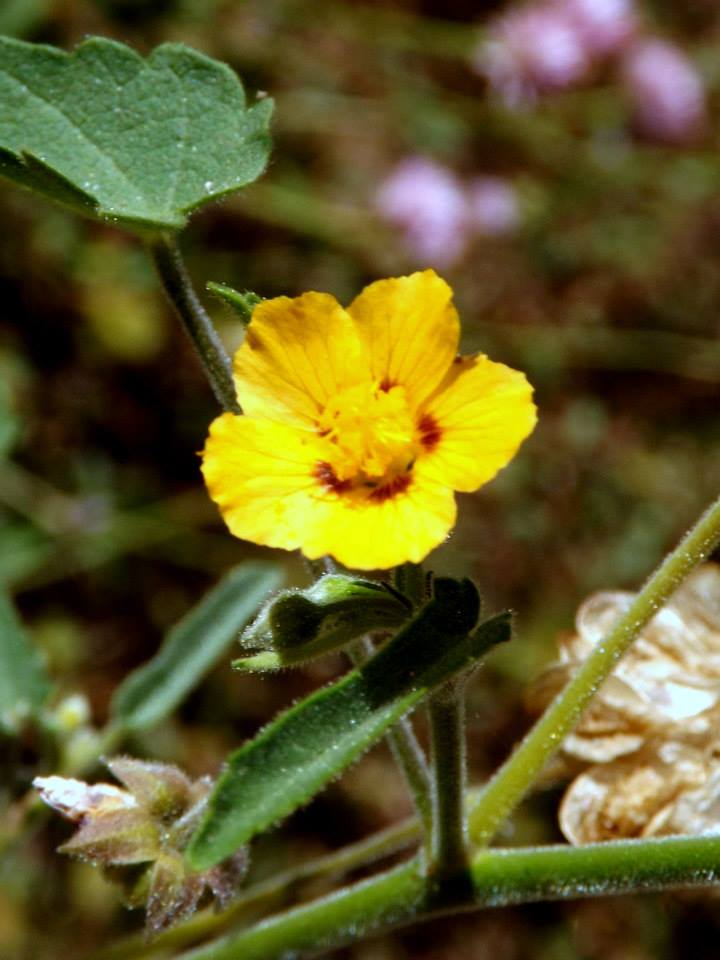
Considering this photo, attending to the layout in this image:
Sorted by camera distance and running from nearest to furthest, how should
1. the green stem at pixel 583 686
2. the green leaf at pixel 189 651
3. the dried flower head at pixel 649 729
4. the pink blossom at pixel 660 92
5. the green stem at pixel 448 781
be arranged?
the green stem at pixel 448 781 < the green stem at pixel 583 686 < the dried flower head at pixel 649 729 < the green leaf at pixel 189 651 < the pink blossom at pixel 660 92

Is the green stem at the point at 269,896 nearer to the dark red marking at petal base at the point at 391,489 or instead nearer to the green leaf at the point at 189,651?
the green leaf at the point at 189,651

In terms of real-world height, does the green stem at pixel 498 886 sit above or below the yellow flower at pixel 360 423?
below

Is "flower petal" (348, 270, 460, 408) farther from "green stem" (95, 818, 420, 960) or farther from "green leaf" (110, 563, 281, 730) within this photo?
"green leaf" (110, 563, 281, 730)

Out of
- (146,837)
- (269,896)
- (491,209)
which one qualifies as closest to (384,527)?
(146,837)

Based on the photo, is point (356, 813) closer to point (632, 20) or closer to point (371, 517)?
point (371, 517)

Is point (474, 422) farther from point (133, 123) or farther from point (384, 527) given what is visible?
point (133, 123)

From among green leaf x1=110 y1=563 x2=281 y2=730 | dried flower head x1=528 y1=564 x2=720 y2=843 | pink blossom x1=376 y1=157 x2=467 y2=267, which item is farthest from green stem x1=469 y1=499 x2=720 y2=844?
pink blossom x1=376 y1=157 x2=467 y2=267

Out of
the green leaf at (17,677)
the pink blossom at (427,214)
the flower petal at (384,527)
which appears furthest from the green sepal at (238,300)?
the pink blossom at (427,214)
